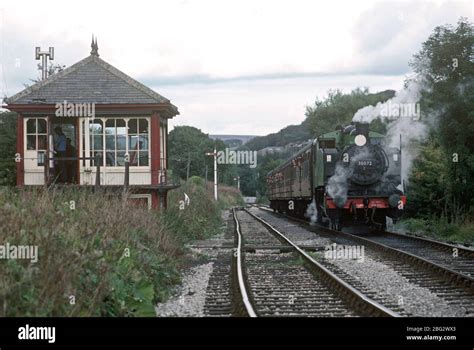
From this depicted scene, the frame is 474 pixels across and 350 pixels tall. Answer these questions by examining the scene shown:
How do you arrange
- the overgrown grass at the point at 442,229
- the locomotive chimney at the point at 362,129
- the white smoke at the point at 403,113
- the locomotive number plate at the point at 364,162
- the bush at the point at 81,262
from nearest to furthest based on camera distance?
the bush at the point at 81,262 → the overgrown grass at the point at 442,229 → the locomotive number plate at the point at 364,162 → the locomotive chimney at the point at 362,129 → the white smoke at the point at 403,113

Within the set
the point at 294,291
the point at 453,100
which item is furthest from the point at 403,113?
the point at 294,291

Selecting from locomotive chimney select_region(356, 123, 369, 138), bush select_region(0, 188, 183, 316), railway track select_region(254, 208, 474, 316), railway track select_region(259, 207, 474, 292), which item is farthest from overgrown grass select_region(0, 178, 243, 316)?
locomotive chimney select_region(356, 123, 369, 138)

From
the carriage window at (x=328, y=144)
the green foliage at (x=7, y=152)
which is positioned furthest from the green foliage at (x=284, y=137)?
the green foliage at (x=7, y=152)

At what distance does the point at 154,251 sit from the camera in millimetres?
10297

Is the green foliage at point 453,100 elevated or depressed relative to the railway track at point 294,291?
elevated

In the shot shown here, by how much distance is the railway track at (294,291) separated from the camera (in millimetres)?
7469

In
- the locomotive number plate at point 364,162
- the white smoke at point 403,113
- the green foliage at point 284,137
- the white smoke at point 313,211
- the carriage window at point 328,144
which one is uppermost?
the green foliage at point 284,137

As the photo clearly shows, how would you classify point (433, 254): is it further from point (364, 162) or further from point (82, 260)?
point (82, 260)

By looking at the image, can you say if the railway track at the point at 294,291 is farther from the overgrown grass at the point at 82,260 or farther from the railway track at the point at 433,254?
the railway track at the point at 433,254

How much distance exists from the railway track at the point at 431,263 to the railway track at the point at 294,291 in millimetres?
963

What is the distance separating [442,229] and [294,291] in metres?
9.66

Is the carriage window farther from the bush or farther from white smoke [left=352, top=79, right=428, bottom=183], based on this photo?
the bush
